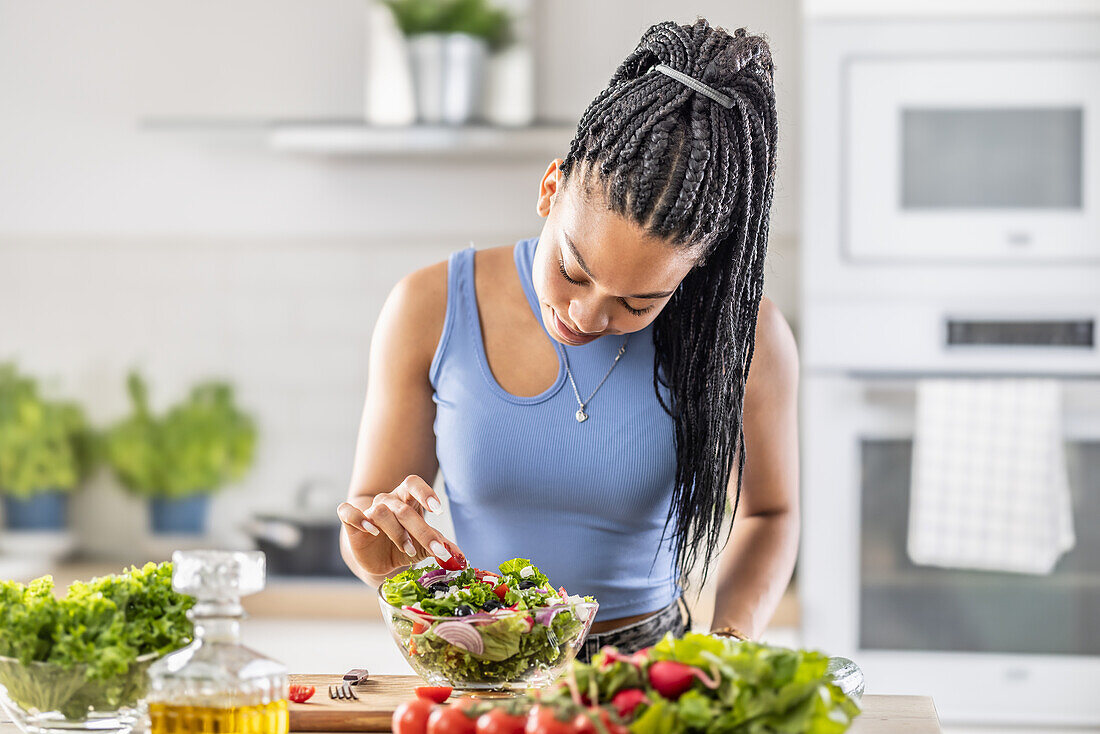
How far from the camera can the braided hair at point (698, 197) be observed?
1.03m

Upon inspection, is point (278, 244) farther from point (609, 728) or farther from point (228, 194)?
point (609, 728)

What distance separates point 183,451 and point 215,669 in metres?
1.97

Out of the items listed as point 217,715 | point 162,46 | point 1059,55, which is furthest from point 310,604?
point 1059,55

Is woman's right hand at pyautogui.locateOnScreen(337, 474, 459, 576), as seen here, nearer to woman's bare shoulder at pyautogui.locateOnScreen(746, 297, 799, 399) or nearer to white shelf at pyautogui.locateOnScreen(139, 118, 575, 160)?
woman's bare shoulder at pyautogui.locateOnScreen(746, 297, 799, 399)

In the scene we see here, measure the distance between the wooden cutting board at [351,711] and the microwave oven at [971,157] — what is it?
1.54 meters

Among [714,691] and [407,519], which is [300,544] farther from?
[714,691]

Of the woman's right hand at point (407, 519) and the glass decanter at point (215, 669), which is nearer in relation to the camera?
the glass decanter at point (215, 669)

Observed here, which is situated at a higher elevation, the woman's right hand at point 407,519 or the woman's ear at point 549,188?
the woman's ear at point 549,188

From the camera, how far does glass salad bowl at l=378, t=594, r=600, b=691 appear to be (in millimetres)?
912

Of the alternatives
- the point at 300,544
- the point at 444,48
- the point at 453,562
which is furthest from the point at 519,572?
the point at 444,48

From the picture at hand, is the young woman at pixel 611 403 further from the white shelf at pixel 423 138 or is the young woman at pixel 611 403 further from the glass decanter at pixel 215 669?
the white shelf at pixel 423 138

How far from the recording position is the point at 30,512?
259 centimetres

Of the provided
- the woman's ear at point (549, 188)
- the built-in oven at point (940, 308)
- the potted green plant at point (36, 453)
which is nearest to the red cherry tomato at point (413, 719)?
the woman's ear at point (549, 188)

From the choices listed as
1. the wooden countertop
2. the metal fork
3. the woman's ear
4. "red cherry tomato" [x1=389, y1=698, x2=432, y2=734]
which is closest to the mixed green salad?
"red cherry tomato" [x1=389, y1=698, x2=432, y2=734]
